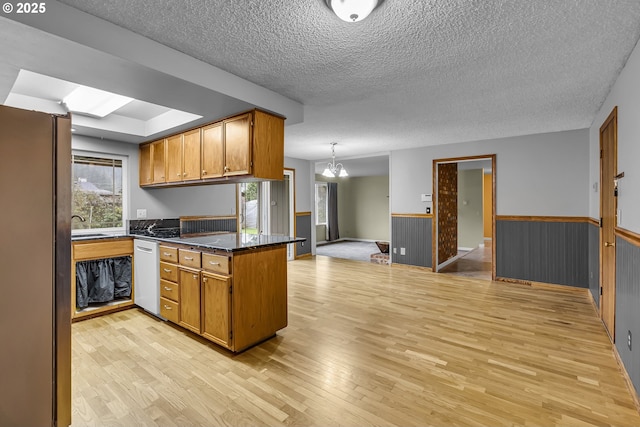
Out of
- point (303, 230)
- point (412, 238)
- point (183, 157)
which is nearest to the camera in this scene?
point (183, 157)

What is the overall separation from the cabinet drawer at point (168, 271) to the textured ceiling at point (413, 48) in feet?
6.31

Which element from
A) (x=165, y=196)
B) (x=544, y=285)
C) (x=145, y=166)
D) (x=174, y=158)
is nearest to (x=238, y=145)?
(x=174, y=158)

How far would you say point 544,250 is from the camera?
4.53 metres

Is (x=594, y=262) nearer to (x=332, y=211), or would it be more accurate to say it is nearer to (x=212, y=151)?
(x=212, y=151)

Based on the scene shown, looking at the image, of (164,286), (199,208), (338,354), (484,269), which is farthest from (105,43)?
(484,269)

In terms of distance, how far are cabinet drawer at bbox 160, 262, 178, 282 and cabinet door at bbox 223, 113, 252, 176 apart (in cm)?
106

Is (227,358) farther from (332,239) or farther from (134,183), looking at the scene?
(332,239)

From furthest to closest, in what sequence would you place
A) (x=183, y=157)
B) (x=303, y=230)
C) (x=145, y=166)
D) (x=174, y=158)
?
(x=303, y=230)
(x=145, y=166)
(x=174, y=158)
(x=183, y=157)

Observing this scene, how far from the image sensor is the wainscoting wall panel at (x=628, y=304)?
190cm

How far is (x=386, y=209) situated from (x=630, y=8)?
27.7 ft

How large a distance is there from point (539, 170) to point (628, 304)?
2972mm

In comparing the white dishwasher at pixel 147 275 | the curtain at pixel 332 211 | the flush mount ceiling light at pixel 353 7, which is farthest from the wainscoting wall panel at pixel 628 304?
the curtain at pixel 332 211

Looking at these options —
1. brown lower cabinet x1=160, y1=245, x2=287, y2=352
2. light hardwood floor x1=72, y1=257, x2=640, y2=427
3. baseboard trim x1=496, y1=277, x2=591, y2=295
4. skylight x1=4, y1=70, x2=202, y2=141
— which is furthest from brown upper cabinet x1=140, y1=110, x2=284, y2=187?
baseboard trim x1=496, y1=277, x2=591, y2=295

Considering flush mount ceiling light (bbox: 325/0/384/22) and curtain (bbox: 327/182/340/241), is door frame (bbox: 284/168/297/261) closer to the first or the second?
curtain (bbox: 327/182/340/241)
